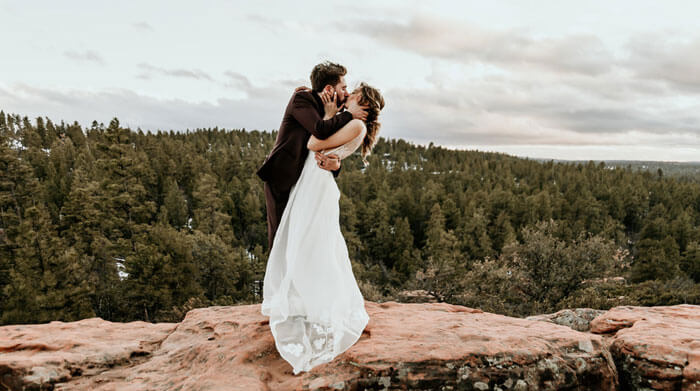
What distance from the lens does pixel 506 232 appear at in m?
48.1

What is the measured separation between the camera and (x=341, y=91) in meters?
3.91

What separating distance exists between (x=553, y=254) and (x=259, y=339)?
851 inches

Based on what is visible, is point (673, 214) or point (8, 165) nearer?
point (8, 165)

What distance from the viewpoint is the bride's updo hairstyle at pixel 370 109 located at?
3.78 m

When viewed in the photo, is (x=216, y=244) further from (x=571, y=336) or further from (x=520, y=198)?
(x=520, y=198)

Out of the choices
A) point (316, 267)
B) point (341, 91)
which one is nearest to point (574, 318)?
point (316, 267)

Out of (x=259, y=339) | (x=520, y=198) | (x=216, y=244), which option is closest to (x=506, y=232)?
(x=520, y=198)

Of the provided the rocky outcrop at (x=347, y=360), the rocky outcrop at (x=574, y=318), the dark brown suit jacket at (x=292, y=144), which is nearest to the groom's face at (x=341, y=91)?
the dark brown suit jacket at (x=292, y=144)

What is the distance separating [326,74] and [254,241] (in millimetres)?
52302

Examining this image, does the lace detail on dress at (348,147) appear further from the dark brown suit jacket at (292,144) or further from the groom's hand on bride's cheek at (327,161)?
the dark brown suit jacket at (292,144)

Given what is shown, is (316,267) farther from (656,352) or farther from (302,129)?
(656,352)

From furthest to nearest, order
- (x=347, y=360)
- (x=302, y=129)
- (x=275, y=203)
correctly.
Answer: (x=275, y=203) < (x=302, y=129) < (x=347, y=360)

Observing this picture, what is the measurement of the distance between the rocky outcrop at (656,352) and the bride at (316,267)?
301cm

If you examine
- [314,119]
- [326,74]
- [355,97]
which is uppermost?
[326,74]
